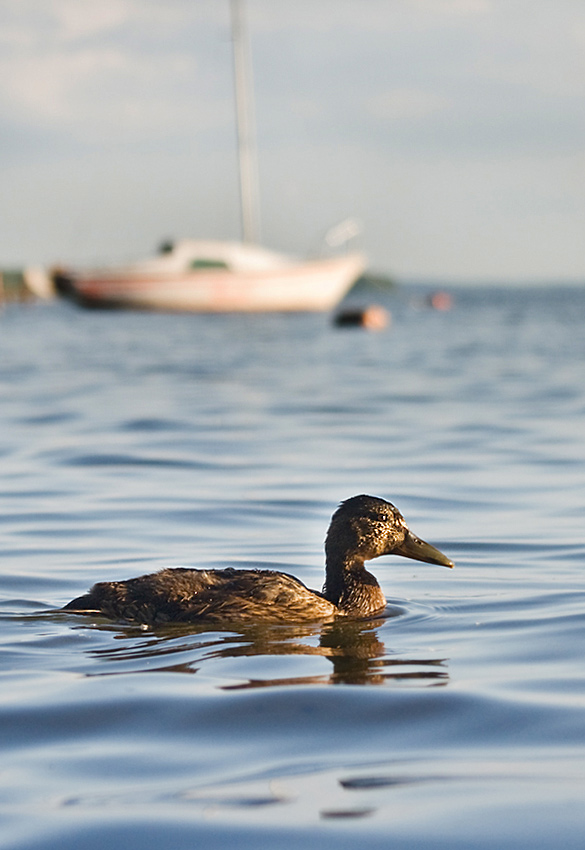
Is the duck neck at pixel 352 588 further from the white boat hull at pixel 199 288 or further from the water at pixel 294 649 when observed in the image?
the white boat hull at pixel 199 288

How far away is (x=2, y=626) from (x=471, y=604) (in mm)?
2685

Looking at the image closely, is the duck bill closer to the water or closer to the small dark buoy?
the water

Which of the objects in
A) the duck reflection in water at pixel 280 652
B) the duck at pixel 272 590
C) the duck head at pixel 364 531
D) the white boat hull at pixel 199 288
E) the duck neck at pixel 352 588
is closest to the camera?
the duck reflection in water at pixel 280 652

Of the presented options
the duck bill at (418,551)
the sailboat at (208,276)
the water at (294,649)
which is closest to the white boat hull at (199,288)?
the sailboat at (208,276)

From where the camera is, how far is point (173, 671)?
628 centimetres

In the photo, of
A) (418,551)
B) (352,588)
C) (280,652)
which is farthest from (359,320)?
(280,652)

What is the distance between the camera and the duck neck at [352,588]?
7840 mm

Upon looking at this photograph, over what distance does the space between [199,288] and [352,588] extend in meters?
66.0

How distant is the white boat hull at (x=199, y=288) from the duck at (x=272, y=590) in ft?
215

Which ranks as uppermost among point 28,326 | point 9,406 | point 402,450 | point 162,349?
point 28,326

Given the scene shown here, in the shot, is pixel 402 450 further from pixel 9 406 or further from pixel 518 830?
pixel 518 830

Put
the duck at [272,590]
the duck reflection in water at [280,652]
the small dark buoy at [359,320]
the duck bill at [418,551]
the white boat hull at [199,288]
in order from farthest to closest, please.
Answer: the white boat hull at [199,288]
the small dark buoy at [359,320]
the duck bill at [418,551]
the duck at [272,590]
the duck reflection in water at [280,652]

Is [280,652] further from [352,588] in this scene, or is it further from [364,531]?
[364,531]

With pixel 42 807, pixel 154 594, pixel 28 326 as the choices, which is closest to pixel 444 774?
pixel 42 807
